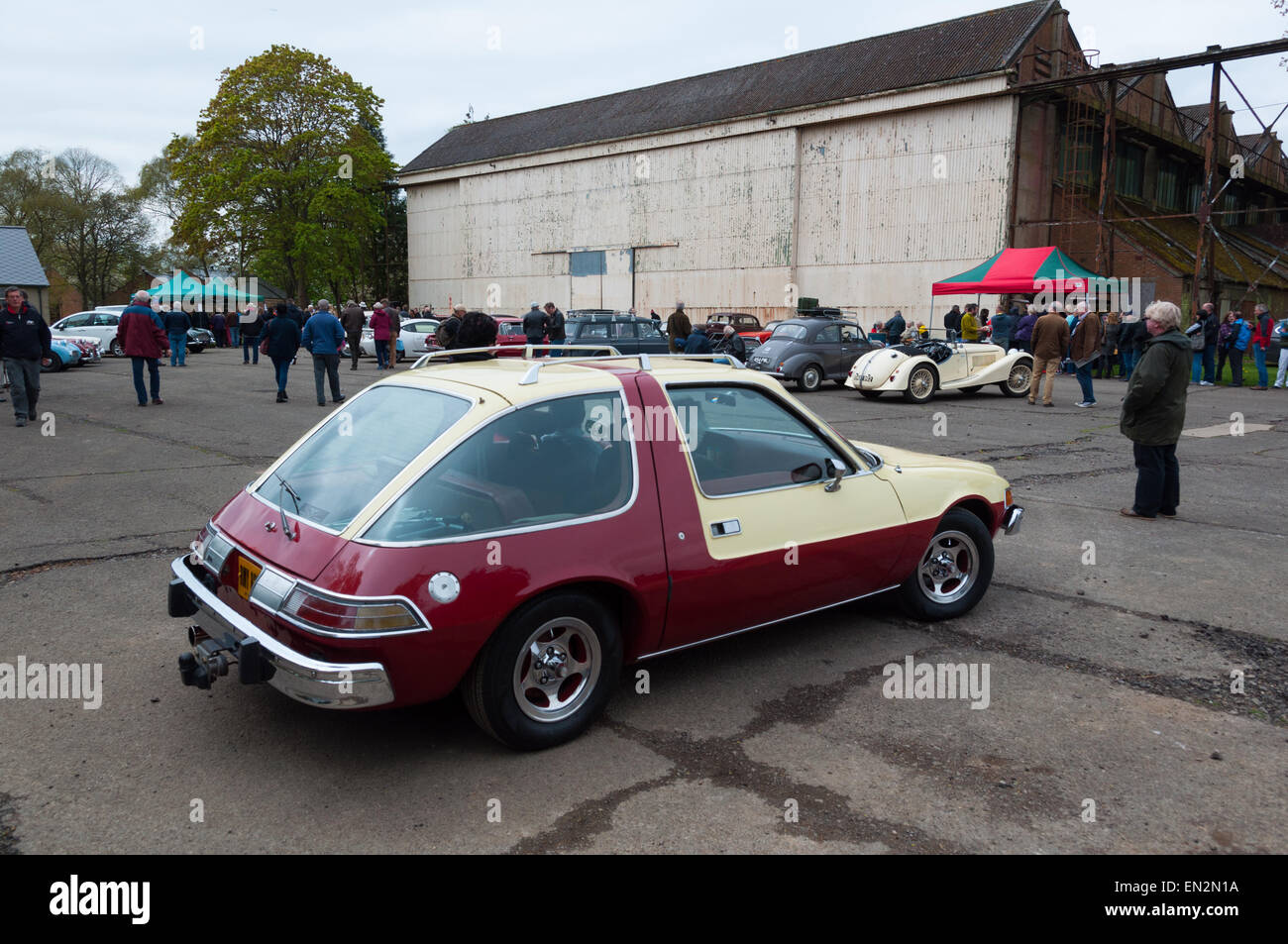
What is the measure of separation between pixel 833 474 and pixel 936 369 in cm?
1441

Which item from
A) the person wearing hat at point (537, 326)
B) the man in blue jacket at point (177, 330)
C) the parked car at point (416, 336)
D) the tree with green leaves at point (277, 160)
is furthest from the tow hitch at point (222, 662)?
the tree with green leaves at point (277, 160)

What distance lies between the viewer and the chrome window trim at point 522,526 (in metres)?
3.28

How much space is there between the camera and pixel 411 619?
316cm

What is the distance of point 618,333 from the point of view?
20.9 metres

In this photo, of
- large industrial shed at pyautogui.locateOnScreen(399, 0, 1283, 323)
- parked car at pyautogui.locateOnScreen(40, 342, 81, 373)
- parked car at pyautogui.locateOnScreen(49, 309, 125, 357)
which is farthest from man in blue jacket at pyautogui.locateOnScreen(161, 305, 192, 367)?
large industrial shed at pyautogui.locateOnScreen(399, 0, 1283, 323)

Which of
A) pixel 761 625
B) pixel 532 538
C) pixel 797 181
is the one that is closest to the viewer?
pixel 532 538

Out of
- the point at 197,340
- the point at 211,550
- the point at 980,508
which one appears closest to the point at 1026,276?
the point at 980,508

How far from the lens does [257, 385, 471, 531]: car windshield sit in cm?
358

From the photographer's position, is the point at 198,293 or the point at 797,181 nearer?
the point at 797,181

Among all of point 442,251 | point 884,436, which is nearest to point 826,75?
point 442,251

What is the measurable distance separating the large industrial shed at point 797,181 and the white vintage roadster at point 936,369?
543 inches

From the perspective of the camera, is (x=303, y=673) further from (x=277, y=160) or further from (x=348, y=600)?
(x=277, y=160)

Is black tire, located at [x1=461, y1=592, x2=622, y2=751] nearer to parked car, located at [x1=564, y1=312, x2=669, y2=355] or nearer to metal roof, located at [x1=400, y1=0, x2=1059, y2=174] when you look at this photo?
parked car, located at [x1=564, y1=312, x2=669, y2=355]

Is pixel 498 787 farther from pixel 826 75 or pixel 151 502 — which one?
pixel 826 75
